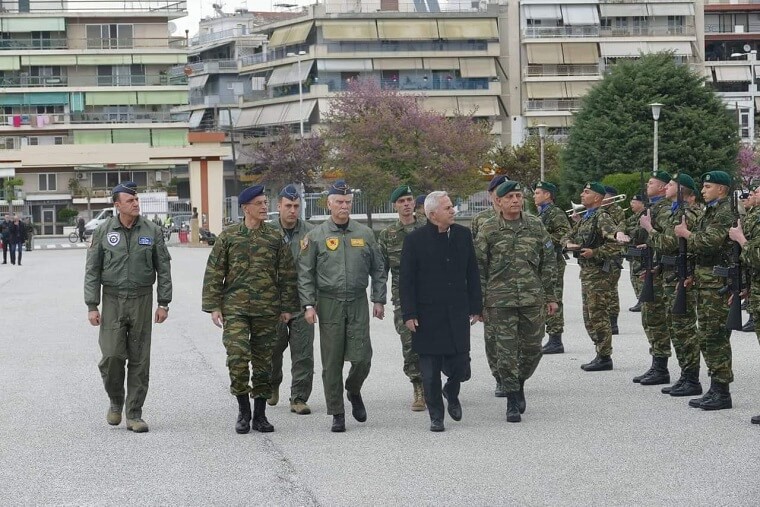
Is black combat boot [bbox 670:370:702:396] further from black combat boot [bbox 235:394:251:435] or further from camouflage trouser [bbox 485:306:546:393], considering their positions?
black combat boot [bbox 235:394:251:435]

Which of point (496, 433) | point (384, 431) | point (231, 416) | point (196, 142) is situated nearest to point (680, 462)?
point (496, 433)

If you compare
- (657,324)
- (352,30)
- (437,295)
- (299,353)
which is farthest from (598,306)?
(352,30)

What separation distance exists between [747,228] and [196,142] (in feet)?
206

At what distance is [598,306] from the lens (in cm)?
1466

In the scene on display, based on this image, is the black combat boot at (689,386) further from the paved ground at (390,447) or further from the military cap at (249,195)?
the military cap at (249,195)

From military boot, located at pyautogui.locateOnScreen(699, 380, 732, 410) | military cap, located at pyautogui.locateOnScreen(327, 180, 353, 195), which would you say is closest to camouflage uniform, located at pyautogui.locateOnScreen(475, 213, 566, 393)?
military cap, located at pyautogui.locateOnScreen(327, 180, 353, 195)

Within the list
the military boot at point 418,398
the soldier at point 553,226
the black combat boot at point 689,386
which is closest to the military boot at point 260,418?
the military boot at point 418,398

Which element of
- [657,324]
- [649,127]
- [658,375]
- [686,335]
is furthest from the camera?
[649,127]

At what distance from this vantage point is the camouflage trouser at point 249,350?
35.5 feet

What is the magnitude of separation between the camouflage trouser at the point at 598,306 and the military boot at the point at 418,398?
2.99 m

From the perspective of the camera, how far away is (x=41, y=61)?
97.1 meters

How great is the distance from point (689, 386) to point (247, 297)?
4.17 meters

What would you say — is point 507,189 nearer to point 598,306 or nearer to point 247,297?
point 247,297

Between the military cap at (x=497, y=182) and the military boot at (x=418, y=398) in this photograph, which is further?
the military cap at (x=497, y=182)
